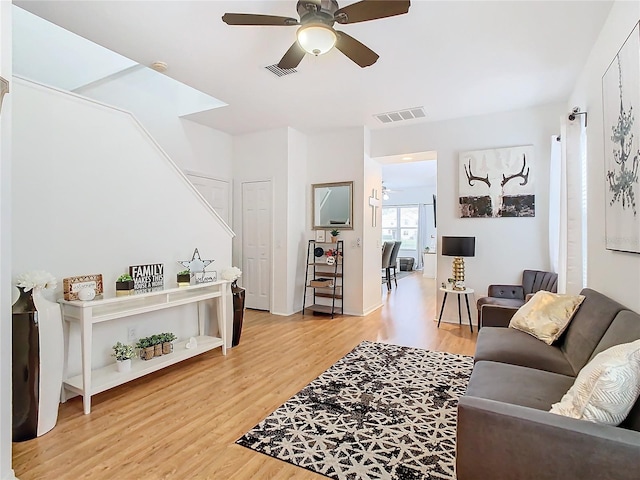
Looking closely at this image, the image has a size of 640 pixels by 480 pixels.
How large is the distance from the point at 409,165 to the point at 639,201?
6.07m

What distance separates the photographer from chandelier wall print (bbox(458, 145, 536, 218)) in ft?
14.2

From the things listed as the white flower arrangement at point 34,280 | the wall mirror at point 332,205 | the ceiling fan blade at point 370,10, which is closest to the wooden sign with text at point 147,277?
the white flower arrangement at point 34,280

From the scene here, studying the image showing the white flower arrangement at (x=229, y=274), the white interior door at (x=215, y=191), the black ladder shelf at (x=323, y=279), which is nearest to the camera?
the white flower arrangement at (x=229, y=274)

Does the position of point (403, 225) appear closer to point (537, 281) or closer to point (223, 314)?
point (537, 281)

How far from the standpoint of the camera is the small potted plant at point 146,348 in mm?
2908

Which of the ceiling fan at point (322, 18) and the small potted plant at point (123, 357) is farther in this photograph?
the small potted plant at point (123, 357)

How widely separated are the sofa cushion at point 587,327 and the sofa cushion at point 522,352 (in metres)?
0.06

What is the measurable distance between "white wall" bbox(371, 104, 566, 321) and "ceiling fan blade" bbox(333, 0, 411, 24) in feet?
9.97

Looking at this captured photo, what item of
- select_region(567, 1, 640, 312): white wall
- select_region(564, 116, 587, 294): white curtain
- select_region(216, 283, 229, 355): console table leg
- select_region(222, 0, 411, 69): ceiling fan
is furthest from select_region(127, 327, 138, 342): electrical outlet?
select_region(564, 116, 587, 294): white curtain

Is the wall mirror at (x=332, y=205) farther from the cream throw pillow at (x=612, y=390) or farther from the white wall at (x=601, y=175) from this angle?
the cream throw pillow at (x=612, y=390)

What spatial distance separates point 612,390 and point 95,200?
328 cm

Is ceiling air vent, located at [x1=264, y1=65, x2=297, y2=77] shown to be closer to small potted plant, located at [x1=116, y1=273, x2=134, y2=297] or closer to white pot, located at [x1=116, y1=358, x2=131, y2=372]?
small potted plant, located at [x1=116, y1=273, x2=134, y2=297]

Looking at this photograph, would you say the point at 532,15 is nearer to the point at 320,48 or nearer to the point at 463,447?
the point at 320,48

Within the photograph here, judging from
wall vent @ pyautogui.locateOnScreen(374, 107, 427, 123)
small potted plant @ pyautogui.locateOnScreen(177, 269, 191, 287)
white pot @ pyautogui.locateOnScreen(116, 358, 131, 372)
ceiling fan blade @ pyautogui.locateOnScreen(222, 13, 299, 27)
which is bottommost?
white pot @ pyautogui.locateOnScreen(116, 358, 131, 372)
